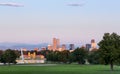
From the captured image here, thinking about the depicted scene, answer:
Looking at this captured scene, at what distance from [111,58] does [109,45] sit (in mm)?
3498

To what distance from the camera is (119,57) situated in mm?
106188

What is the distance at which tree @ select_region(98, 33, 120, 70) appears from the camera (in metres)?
104

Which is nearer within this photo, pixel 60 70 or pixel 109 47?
pixel 60 70

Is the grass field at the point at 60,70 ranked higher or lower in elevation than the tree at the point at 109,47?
lower

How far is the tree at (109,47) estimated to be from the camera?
104500mm

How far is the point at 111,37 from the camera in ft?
352

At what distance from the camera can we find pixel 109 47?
10494 centimetres

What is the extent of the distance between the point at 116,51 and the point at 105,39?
4.30 meters

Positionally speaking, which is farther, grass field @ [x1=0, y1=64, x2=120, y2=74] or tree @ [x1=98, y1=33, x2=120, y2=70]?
tree @ [x1=98, y1=33, x2=120, y2=70]

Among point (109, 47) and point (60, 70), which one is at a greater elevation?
point (109, 47)

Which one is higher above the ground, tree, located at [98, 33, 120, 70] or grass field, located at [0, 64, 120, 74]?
tree, located at [98, 33, 120, 70]

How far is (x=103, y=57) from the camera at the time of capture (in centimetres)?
10538

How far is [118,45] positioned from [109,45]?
96.0 inches

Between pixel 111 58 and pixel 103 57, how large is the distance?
2020 mm
